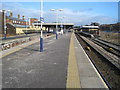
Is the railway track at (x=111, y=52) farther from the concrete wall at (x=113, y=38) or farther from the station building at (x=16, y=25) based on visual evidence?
the station building at (x=16, y=25)

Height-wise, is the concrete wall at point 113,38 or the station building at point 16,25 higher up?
the station building at point 16,25

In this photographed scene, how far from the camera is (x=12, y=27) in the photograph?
182 ft

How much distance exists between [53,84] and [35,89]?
76cm

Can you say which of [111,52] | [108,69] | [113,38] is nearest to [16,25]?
[113,38]

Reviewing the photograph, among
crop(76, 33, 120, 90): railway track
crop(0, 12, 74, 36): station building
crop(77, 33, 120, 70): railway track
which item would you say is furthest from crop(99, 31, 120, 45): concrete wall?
crop(0, 12, 74, 36): station building

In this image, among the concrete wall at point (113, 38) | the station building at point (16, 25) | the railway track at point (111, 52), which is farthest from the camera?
the station building at point (16, 25)

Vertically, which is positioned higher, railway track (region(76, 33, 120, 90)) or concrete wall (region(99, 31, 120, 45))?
concrete wall (region(99, 31, 120, 45))

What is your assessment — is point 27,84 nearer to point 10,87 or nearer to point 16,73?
point 10,87

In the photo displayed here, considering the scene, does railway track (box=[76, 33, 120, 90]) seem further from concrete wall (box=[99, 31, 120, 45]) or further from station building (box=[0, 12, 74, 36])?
station building (box=[0, 12, 74, 36])

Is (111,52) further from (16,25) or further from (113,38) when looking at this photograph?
(16,25)

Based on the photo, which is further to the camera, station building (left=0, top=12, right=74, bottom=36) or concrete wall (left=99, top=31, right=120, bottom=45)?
station building (left=0, top=12, right=74, bottom=36)

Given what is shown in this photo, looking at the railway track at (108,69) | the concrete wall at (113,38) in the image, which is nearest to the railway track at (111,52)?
the railway track at (108,69)

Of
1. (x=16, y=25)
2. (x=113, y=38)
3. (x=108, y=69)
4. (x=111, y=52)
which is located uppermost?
(x=16, y=25)

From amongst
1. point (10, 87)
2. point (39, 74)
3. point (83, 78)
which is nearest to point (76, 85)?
point (83, 78)
